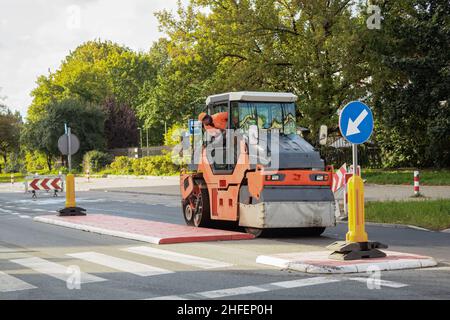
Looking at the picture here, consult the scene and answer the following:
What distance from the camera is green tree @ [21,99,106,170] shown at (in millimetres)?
67438

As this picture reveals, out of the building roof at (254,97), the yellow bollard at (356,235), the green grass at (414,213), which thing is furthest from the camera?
the green grass at (414,213)

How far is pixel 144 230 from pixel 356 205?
5723 millimetres

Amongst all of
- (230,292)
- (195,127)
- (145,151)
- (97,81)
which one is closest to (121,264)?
(230,292)

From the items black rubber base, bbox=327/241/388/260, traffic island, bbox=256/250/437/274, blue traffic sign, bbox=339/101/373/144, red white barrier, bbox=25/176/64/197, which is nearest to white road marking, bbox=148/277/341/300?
traffic island, bbox=256/250/437/274

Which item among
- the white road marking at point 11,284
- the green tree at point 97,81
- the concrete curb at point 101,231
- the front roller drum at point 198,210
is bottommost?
the concrete curb at point 101,231

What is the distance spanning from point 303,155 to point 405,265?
442 cm

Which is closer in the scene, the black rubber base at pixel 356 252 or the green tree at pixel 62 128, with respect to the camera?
the black rubber base at pixel 356 252

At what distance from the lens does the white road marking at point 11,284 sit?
8.01m

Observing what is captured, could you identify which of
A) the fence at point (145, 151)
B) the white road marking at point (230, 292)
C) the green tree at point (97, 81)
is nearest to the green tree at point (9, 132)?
the green tree at point (97, 81)

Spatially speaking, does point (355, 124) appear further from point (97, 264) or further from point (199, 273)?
point (97, 264)

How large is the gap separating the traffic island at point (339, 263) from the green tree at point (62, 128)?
59486 millimetres

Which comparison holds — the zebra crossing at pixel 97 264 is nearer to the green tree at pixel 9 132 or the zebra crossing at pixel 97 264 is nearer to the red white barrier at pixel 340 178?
the red white barrier at pixel 340 178

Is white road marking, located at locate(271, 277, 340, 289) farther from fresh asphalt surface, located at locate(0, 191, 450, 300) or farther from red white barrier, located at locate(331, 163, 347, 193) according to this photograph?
red white barrier, located at locate(331, 163, 347, 193)
